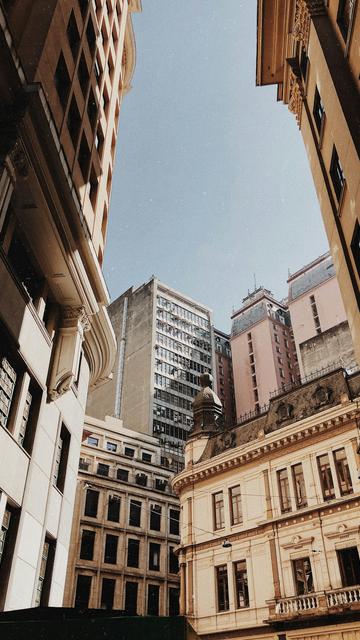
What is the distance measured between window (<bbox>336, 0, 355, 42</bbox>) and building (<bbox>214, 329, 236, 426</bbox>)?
98.0 meters

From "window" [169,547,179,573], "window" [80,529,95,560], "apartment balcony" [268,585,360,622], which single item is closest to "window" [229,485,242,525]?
"apartment balcony" [268,585,360,622]

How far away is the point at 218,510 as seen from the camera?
34.5 meters

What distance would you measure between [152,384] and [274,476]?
58.3 meters

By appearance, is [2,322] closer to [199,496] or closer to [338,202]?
[338,202]

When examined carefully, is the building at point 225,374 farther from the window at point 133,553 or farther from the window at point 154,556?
the window at point 133,553

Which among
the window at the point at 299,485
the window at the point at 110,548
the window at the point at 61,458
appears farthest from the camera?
the window at the point at 110,548

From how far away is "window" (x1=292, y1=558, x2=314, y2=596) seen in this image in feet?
90.4

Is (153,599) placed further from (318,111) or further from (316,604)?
(318,111)

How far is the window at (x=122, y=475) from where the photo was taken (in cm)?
6084

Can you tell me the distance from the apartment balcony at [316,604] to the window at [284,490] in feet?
15.9

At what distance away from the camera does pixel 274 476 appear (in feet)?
105

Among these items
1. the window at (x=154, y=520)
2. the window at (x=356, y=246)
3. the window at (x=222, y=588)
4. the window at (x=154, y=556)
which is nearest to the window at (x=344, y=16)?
the window at (x=356, y=246)

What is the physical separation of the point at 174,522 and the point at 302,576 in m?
34.3

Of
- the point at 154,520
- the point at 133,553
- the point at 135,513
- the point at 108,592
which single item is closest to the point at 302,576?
the point at 108,592
